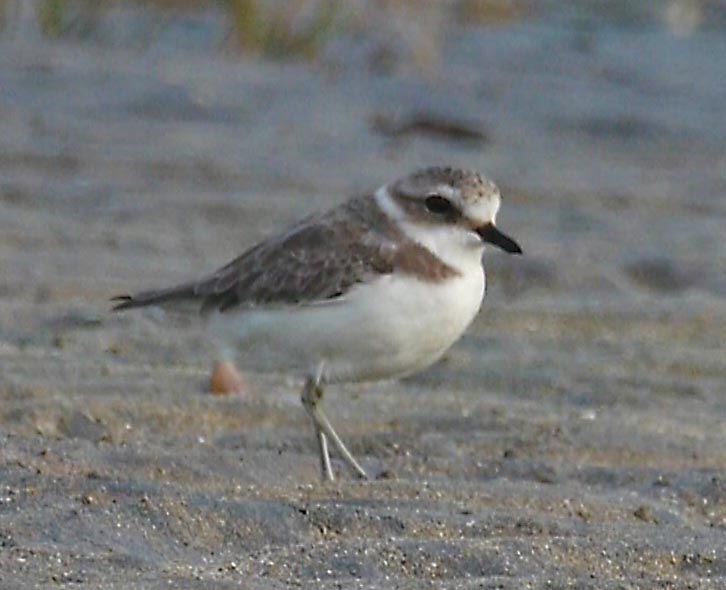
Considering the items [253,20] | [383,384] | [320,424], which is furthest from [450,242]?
[253,20]

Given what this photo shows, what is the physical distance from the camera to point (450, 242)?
17.9 ft

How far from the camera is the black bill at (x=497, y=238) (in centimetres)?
539

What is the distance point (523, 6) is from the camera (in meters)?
16.9

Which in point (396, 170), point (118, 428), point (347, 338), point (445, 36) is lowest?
point (118, 428)

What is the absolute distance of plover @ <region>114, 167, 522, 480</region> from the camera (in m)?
5.33

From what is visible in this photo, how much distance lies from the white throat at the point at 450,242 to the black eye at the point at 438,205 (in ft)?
0.15

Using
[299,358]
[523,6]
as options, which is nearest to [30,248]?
[299,358]

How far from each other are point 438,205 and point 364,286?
0.33m

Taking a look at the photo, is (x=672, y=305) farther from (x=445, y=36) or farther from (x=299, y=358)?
(x=445, y=36)

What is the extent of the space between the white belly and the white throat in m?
0.04

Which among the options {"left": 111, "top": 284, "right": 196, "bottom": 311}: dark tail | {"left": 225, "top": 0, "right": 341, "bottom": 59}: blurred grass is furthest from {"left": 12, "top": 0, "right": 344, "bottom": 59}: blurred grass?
{"left": 111, "top": 284, "right": 196, "bottom": 311}: dark tail

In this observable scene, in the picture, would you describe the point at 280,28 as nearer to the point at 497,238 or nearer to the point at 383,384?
the point at 383,384

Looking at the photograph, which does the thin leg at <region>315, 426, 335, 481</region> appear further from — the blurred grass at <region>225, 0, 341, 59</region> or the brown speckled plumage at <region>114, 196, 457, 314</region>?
the blurred grass at <region>225, 0, 341, 59</region>

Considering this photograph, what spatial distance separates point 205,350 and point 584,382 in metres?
1.30
